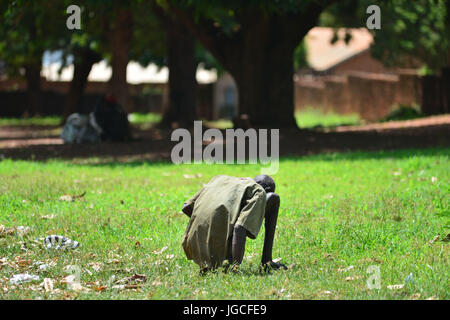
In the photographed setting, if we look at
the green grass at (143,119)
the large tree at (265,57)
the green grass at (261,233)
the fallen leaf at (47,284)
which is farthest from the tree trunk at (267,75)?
the fallen leaf at (47,284)

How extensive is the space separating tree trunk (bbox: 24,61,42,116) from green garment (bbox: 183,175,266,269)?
112 feet

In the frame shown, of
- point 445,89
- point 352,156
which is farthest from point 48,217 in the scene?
point 445,89

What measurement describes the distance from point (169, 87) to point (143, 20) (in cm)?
331

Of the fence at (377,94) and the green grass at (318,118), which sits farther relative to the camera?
the green grass at (318,118)

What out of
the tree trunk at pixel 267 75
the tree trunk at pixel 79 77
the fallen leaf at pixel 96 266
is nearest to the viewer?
the fallen leaf at pixel 96 266

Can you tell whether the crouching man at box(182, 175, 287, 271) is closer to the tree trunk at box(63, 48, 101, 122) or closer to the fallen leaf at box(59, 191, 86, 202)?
the fallen leaf at box(59, 191, 86, 202)

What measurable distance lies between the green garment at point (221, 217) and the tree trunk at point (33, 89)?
34150 mm

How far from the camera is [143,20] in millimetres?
29266

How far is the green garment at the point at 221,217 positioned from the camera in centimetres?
641

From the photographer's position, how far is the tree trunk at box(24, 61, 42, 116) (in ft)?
131

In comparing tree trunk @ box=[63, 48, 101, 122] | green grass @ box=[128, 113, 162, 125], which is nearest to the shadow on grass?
green grass @ box=[128, 113, 162, 125]

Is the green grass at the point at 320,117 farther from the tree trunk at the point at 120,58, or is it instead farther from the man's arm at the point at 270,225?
the man's arm at the point at 270,225

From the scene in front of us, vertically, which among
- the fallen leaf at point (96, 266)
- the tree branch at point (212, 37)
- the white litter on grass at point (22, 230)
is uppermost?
the tree branch at point (212, 37)
